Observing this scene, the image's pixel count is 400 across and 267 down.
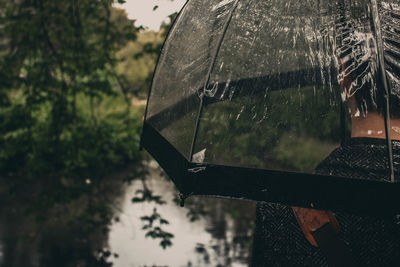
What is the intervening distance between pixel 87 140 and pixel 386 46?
128 inches

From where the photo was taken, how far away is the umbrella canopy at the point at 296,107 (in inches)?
63.5

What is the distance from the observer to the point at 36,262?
435 centimetres

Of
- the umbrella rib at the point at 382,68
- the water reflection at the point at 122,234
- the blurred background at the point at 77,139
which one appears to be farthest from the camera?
the water reflection at the point at 122,234

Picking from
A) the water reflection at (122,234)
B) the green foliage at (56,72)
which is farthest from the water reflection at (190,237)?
the green foliage at (56,72)

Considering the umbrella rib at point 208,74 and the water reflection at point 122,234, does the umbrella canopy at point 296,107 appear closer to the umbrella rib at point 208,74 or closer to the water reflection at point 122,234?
the umbrella rib at point 208,74

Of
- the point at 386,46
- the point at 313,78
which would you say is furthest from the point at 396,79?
the point at 313,78

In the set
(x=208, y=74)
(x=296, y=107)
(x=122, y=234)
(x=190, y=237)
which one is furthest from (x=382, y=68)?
(x=122, y=234)

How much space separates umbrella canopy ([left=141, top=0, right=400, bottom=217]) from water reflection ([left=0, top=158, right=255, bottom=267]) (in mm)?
2190

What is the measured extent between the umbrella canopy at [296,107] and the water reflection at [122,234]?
219cm

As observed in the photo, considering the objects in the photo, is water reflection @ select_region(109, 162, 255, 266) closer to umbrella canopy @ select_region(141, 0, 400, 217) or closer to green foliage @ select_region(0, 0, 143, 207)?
green foliage @ select_region(0, 0, 143, 207)

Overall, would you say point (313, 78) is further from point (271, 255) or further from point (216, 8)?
point (271, 255)

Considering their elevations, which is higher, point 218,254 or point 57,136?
point 57,136

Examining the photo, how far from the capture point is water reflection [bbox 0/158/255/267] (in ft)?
14.0

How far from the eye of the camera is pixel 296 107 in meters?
1.73
